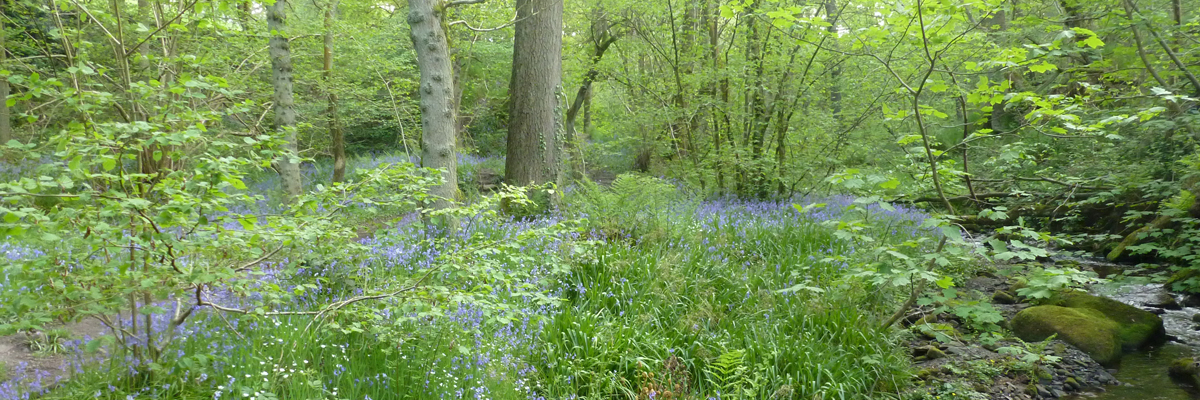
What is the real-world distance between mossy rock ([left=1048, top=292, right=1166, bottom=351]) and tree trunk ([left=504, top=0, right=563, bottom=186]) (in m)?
6.24

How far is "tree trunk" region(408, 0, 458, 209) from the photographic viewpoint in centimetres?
587

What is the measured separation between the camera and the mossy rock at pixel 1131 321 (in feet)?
20.4

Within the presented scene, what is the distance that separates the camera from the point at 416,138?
1436 centimetres

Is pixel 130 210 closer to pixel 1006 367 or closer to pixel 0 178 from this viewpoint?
pixel 1006 367

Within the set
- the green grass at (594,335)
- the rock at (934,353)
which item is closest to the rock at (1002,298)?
the green grass at (594,335)

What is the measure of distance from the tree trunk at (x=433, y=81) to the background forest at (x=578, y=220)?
2 centimetres

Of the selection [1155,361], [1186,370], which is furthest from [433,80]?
[1155,361]

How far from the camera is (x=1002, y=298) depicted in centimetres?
754

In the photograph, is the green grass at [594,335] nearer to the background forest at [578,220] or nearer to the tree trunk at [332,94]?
the background forest at [578,220]

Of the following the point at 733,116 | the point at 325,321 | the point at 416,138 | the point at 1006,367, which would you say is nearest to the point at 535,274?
the point at 325,321

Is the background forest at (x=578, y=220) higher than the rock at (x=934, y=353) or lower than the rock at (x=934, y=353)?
higher

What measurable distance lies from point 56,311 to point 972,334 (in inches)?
284

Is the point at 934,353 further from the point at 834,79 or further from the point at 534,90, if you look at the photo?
the point at 534,90

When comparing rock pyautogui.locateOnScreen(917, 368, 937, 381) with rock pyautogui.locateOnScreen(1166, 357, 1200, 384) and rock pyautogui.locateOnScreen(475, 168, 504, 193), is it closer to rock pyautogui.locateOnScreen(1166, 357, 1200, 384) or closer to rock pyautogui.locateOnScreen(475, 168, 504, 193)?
rock pyautogui.locateOnScreen(1166, 357, 1200, 384)
